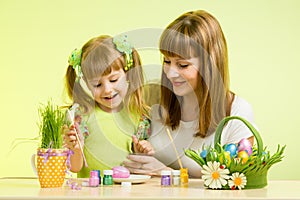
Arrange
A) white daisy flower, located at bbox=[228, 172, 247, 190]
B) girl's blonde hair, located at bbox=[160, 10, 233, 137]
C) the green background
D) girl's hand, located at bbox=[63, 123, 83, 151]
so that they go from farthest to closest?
the green background, girl's blonde hair, located at bbox=[160, 10, 233, 137], girl's hand, located at bbox=[63, 123, 83, 151], white daisy flower, located at bbox=[228, 172, 247, 190]

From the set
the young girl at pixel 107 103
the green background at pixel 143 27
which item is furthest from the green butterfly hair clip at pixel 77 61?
the green background at pixel 143 27

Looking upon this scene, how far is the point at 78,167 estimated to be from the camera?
2131 mm

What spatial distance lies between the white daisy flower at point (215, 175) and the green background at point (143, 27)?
1.31 meters

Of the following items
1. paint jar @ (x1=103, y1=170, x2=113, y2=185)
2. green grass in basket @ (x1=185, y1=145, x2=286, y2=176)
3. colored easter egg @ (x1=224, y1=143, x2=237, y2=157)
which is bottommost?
paint jar @ (x1=103, y1=170, x2=113, y2=185)

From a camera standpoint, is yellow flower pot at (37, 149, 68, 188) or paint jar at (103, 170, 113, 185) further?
paint jar at (103, 170, 113, 185)

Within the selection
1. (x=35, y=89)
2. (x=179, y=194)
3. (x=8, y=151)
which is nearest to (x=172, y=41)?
(x=179, y=194)

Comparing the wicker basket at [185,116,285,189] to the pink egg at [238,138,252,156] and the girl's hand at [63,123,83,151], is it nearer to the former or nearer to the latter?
the pink egg at [238,138,252,156]

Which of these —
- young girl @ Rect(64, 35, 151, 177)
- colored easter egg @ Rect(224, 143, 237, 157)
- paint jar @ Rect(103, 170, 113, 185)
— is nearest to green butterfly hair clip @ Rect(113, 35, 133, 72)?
young girl @ Rect(64, 35, 151, 177)

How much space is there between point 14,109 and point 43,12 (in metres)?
0.56

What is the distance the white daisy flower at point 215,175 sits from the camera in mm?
1535

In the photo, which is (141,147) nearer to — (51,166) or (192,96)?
(192,96)

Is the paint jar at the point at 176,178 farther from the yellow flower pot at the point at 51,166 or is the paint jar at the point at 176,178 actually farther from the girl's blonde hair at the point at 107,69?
the girl's blonde hair at the point at 107,69

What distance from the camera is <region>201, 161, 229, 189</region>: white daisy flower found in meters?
1.54

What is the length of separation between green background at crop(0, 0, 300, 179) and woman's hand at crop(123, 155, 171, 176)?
30.9 inches
